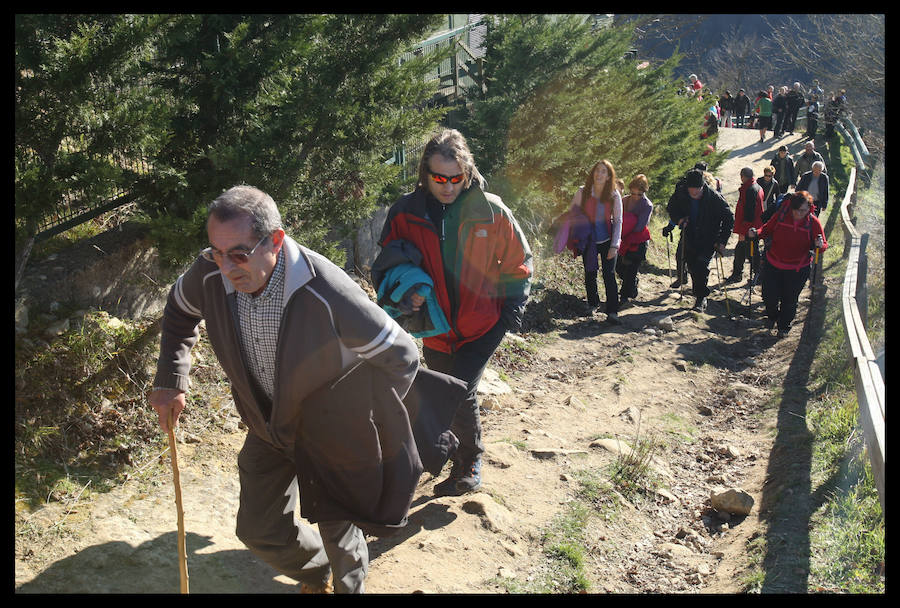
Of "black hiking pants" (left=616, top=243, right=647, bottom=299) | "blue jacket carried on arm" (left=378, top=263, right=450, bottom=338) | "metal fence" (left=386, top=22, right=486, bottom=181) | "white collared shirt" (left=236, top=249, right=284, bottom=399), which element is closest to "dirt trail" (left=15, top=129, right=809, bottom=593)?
"blue jacket carried on arm" (left=378, top=263, right=450, bottom=338)

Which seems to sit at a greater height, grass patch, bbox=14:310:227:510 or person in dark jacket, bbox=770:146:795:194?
person in dark jacket, bbox=770:146:795:194

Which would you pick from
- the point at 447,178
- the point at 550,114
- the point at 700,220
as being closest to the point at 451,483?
the point at 447,178

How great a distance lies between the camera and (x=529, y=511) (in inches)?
198

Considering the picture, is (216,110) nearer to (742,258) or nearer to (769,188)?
(742,258)

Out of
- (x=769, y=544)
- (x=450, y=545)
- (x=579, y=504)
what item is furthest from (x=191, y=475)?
(x=769, y=544)

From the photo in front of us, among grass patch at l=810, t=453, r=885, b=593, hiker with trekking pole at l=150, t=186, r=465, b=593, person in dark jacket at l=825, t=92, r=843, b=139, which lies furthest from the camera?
person in dark jacket at l=825, t=92, r=843, b=139

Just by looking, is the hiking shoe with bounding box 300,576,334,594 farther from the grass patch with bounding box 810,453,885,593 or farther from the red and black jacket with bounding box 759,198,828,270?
the red and black jacket with bounding box 759,198,828,270

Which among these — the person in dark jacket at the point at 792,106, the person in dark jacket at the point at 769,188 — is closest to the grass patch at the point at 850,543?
the person in dark jacket at the point at 769,188

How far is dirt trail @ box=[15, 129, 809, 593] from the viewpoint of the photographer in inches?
161

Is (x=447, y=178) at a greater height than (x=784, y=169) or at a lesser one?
lesser

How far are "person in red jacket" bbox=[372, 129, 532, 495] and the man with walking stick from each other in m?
1.23

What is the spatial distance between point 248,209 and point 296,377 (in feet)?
2.31

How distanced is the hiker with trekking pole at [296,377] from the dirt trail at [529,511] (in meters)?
0.76

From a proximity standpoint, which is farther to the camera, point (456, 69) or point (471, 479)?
point (456, 69)
